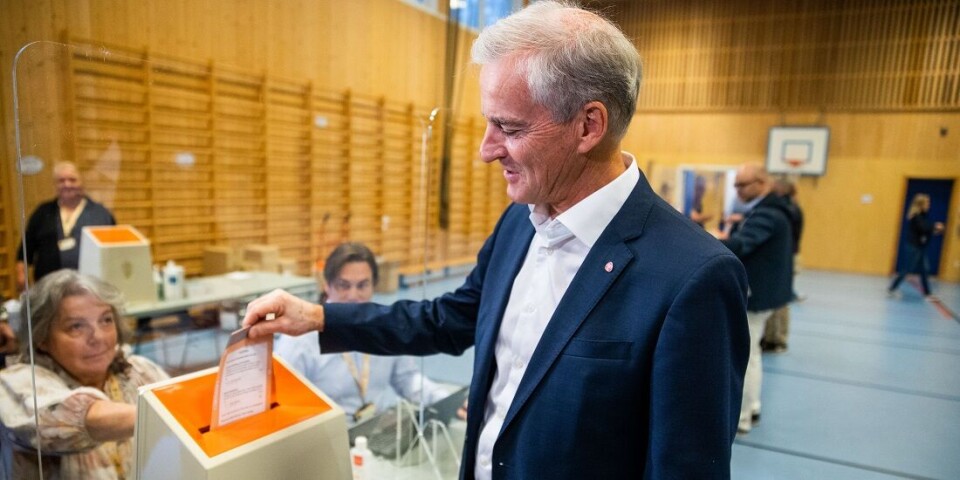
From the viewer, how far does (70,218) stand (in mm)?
2629

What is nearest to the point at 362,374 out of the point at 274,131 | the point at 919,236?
the point at 274,131

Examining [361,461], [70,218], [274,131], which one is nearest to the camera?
[361,461]

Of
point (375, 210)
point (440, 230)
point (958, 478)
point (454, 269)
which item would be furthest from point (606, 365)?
point (375, 210)

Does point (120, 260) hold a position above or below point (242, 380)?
below

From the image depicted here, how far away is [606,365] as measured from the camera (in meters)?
0.83

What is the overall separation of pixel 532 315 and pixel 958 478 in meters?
2.75

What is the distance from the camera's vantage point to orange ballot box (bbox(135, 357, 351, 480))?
89 cm

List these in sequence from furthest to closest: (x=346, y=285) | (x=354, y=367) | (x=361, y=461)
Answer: (x=346, y=285), (x=354, y=367), (x=361, y=461)

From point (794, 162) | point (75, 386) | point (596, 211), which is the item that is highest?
point (794, 162)

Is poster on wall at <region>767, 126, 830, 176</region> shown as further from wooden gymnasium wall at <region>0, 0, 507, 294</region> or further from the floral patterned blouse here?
the floral patterned blouse

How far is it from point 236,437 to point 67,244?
2.30m

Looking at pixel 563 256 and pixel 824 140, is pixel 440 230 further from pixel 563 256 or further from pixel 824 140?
pixel 824 140

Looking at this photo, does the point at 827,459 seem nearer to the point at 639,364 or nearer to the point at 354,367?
the point at 354,367

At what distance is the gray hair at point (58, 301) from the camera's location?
144cm
